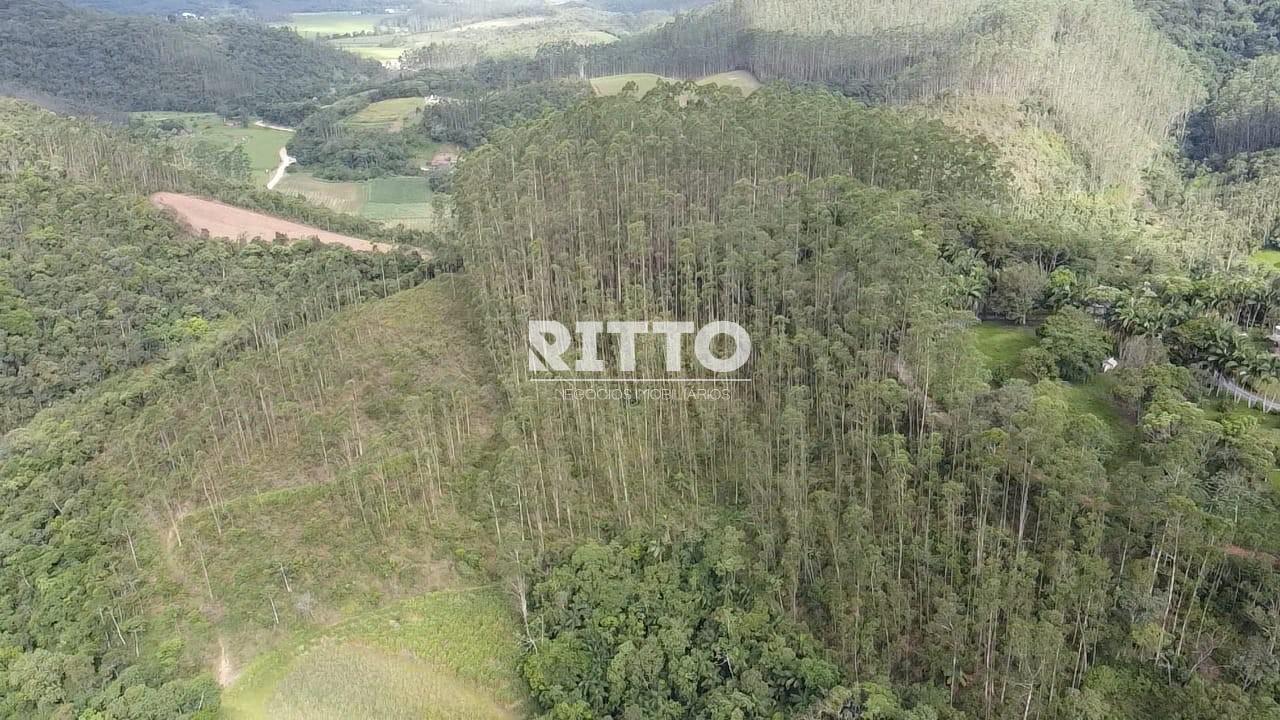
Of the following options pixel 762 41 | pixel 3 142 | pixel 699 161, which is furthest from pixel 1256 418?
pixel 3 142

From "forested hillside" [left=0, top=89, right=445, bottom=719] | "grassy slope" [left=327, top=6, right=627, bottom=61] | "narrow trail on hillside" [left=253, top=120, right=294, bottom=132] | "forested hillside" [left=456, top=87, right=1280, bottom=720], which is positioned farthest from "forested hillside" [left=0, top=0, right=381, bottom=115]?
"forested hillside" [left=456, top=87, right=1280, bottom=720]

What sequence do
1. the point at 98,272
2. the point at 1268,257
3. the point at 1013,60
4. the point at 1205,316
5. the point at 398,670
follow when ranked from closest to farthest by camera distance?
the point at 398,670, the point at 1205,316, the point at 98,272, the point at 1268,257, the point at 1013,60

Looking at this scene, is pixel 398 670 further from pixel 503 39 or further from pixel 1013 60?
pixel 503 39

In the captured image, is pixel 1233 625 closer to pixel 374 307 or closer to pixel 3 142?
pixel 374 307

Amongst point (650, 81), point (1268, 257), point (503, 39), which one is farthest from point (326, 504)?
point (503, 39)

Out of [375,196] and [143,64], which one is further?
[143,64]

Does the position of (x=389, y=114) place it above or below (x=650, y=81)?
below
